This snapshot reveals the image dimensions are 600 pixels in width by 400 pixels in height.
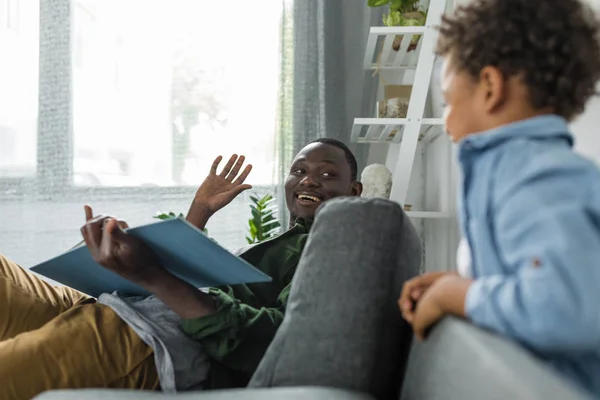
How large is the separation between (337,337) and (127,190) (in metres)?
2.35

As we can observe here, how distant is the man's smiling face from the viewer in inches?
70.3

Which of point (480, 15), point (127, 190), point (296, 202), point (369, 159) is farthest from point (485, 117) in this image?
point (127, 190)

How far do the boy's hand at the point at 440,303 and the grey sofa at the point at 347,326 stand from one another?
0.02 metres

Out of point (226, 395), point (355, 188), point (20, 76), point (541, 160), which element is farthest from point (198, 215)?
point (20, 76)

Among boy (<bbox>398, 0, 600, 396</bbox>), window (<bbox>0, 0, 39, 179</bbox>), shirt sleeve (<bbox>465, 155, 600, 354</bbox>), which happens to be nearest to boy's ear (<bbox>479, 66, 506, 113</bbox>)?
boy (<bbox>398, 0, 600, 396</bbox>)

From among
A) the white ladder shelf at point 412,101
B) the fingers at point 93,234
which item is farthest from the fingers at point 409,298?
the white ladder shelf at point 412,101

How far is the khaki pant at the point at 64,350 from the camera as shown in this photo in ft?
3.79

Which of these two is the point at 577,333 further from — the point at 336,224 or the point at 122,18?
the point at 122,18

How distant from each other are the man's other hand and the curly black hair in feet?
1.92

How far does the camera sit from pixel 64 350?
3.94 feet

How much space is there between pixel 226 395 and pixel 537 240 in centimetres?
41

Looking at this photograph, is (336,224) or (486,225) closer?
(486,225)

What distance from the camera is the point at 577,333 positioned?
1.97ft

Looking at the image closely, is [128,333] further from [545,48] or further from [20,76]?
[20,76]
